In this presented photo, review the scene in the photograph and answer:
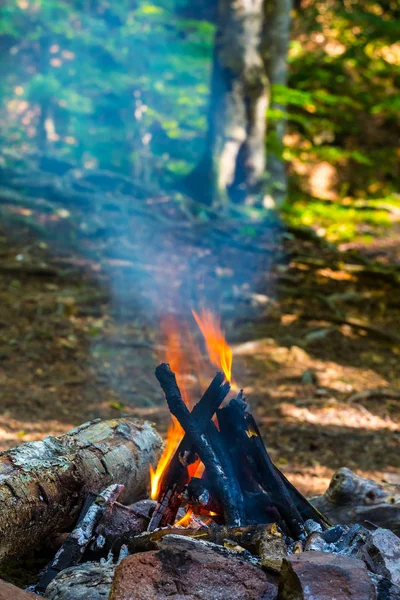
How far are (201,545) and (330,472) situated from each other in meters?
3.46

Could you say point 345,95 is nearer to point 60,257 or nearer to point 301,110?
point 301,110

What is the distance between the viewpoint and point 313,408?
7129 mm

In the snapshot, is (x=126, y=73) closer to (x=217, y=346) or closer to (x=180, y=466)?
(x=217, y=346)

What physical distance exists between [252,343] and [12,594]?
652cm

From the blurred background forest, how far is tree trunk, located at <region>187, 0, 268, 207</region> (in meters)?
0.24

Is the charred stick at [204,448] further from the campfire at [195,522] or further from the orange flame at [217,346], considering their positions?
the orange flame at [217,346]

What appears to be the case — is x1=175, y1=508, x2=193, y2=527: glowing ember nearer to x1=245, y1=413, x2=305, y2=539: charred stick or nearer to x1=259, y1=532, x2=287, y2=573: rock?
x1=245, y1=413, x2=305, y2=539: charred stick

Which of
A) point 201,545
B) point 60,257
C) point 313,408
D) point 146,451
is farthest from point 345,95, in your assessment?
point 201,545

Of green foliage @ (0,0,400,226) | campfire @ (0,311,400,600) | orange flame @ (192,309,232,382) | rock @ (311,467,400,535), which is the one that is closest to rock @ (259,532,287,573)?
campfire @ (0,311,400,600)

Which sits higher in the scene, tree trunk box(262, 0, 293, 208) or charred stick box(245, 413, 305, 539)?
tree trunk box(262, 0, 293, 208)

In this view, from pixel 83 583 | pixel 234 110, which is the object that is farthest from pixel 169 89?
pixel 83 583

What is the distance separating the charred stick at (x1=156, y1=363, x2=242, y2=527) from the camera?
312 cm

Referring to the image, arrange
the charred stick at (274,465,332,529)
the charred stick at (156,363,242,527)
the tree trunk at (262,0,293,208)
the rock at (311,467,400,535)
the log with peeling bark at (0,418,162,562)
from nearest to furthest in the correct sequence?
the log with peeling bark at (0,418,162,562)
the charred stick at (156,363,242,527)
the charred stick at (274,465,332,529)
the rock at (311,467,400,535)
the tree trunk at (262,0,293,208)

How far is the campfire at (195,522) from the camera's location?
7.74ft
